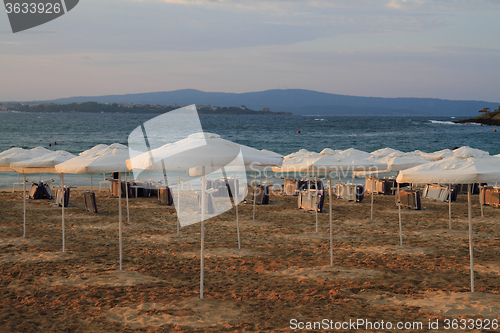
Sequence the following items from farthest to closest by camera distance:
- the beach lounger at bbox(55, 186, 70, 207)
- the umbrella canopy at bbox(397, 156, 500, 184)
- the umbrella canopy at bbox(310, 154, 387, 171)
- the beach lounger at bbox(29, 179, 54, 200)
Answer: the beach lounger at bbox(29, 179, 54, 200)
the beach lounger at bbox(55, 186, 70, 207)
the umbrella canopy at bbox(310, 154, 387, 171)
the umbrella canopy at bbox(397, 156, 500, 184)

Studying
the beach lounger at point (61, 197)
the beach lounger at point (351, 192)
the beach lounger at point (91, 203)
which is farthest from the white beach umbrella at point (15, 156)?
the beach lounger at point (351, 192)

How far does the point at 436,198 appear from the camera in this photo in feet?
59.6

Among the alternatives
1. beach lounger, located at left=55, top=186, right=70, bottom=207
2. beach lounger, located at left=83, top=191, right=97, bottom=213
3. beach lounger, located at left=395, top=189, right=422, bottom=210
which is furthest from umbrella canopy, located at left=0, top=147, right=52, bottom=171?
beach lounger, located at left=395, top=189, right=422, bottom=210

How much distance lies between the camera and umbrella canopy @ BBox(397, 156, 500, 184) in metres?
6.25

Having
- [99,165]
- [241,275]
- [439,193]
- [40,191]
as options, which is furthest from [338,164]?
[40,191]

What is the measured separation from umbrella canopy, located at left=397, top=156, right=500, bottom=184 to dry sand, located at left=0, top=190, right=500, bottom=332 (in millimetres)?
1787

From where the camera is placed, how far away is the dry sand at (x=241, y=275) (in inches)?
239

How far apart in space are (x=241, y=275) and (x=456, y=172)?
4017mm

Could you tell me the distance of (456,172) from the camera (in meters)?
6.45

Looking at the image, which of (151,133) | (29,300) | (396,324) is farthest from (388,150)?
(151,133)

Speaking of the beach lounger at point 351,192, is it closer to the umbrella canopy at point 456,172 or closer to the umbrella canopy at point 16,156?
the umbrella canopy at point 456,172

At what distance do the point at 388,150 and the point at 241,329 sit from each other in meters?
17.1

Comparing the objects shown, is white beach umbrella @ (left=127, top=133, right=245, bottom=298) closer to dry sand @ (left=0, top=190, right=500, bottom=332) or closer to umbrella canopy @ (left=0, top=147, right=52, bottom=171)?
dry sand @ (left=0, top=190, right=500, bottom=332)

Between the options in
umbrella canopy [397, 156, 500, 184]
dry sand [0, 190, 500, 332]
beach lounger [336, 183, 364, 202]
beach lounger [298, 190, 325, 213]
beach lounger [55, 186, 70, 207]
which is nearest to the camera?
dry sand [0, 190, 500, 332]
